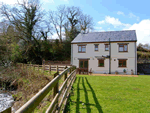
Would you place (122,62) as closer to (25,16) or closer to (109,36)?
(109,36)

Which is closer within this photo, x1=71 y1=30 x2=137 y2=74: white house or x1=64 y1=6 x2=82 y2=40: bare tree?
x1=71 y1=30 x2=137 y2=74: white house

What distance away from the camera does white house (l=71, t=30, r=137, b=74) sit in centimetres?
1811

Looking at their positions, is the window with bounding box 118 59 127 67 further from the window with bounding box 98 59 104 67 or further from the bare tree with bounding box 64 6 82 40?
the bare tree with bounding box 64 6 82 40

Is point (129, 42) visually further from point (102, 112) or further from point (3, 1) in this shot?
point (3, 1)

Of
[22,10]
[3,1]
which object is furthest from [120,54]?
[3,1]

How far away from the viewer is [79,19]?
1454 inches

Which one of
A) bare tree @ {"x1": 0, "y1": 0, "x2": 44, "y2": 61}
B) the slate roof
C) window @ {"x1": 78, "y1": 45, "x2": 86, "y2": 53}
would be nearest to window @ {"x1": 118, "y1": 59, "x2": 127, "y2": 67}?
the slate roof

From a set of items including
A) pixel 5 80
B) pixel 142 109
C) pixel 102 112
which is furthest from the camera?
pixel 5 80

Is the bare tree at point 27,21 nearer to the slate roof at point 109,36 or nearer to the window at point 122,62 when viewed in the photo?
the slate roof at point 109,36

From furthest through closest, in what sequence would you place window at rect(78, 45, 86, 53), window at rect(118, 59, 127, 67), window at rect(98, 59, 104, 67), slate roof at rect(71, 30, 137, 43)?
window at rect(78, 45, 86, 53) → window at rect(98, 59, 104, 67) → slate roof at rect(71, 30, 137, 43) → window at rect(118, 59, 127, 67)

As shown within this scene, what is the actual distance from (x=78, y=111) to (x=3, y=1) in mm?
23419

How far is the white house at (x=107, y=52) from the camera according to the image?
1811cm

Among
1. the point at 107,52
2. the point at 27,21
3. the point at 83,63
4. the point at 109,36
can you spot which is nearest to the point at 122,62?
the point at 107,52

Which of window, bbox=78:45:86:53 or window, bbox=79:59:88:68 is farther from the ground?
window, bbox=78:45:86:53
